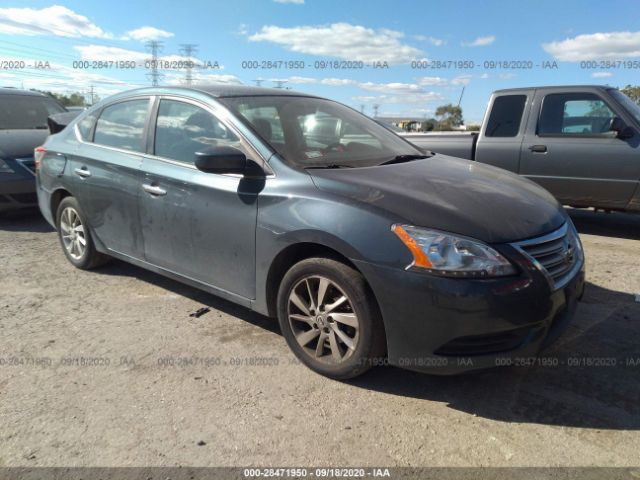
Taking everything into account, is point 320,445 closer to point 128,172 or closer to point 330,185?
point 330,185

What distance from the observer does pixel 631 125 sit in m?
5.88

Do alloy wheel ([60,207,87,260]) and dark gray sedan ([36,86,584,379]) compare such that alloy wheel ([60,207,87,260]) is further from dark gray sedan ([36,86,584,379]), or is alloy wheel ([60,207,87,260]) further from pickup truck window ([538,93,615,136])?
pickup truck window ([538,93,615,136])

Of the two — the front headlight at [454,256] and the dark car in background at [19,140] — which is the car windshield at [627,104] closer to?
the front headlight at [454,256]

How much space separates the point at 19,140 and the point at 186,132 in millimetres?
4870

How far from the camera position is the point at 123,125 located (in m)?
4.21

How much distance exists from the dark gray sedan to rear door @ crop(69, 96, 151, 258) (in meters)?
→ 0.02

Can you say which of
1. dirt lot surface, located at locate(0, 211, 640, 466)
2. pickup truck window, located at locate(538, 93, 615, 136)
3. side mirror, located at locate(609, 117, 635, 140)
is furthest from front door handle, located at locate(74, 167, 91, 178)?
side mirror, located at locate(609, 117, 635, 140)

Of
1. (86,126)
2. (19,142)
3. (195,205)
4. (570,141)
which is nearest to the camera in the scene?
(195,205)

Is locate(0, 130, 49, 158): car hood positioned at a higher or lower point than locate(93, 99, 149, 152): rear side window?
lower

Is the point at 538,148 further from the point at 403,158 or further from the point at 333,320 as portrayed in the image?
Result: the point at 333,320

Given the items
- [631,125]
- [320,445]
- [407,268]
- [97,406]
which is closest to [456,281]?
[407,268]

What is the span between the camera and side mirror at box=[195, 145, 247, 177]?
300cm

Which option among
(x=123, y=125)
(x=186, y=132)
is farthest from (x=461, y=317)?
(x=123, y=125)

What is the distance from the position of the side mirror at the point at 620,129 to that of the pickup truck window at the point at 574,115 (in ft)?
0.36
